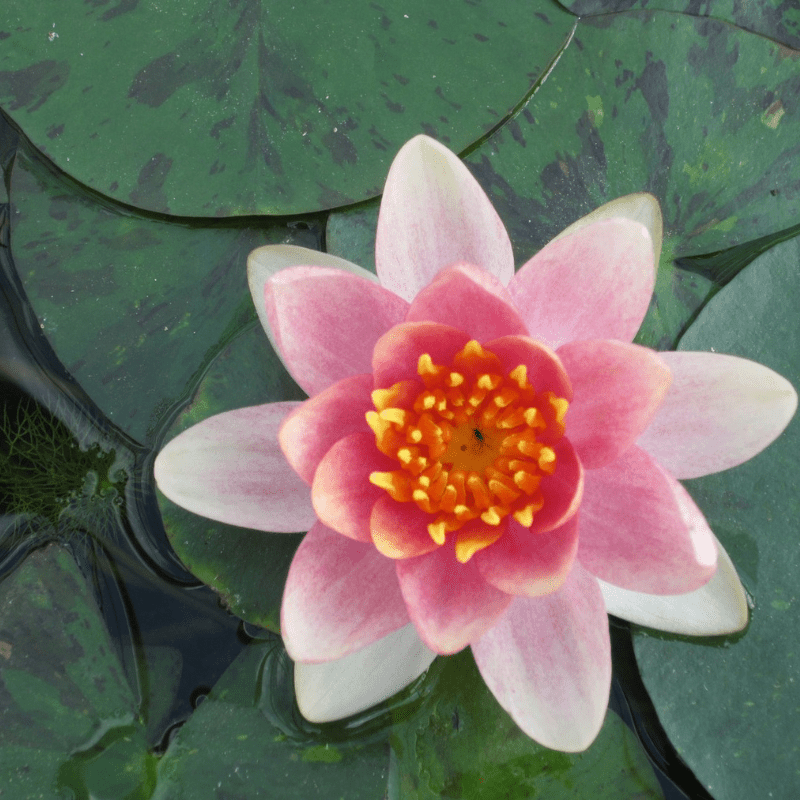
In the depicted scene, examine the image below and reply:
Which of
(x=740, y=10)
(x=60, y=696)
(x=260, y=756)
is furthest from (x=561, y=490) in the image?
(x=740, y=10)

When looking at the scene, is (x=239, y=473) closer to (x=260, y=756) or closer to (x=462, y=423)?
(x=462, y=423)

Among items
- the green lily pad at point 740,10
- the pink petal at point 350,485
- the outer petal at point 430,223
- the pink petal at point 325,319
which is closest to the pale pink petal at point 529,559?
the pink petal at point 350,485

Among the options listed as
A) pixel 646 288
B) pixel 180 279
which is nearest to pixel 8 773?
pixel 180 279

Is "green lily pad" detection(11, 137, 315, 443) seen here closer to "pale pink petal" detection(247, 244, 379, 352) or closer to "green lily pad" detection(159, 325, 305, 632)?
"green lily pad" detection(159, 325, 305, 632)

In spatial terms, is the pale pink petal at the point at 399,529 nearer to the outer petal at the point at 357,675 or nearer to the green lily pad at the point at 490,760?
the outer petal at the point at 357,675

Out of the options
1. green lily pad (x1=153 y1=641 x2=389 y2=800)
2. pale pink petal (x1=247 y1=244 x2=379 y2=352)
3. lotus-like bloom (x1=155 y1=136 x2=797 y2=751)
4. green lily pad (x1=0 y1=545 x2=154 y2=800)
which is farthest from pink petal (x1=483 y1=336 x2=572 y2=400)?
green lily pad (x1=0 y1=545 x2=154 y2=800)
